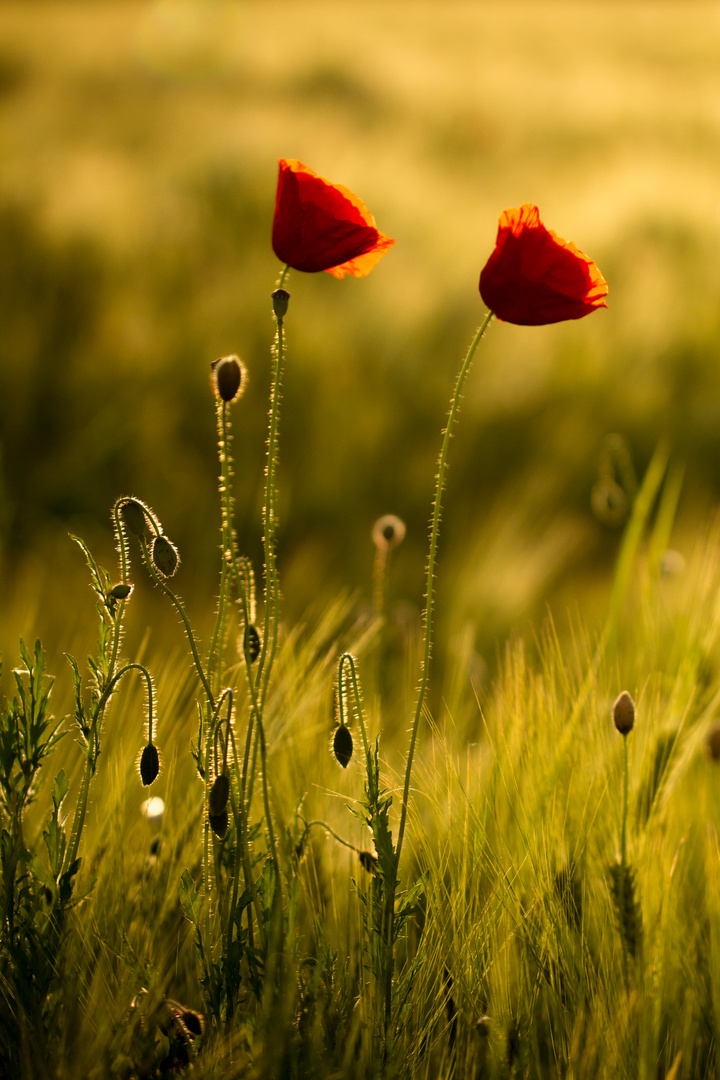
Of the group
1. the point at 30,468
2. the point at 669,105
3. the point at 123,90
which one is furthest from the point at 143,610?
the point at 669,105

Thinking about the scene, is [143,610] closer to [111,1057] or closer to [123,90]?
[111,1057]

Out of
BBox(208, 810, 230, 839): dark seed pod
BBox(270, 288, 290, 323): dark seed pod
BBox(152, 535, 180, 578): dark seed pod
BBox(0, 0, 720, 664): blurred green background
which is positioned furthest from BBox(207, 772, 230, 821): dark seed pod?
BBox(0, 0, 720, 664): blurred green background

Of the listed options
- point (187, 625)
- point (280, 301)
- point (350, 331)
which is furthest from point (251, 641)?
point (350, 331)

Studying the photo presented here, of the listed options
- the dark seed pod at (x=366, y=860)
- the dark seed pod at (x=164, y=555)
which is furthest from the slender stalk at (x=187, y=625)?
the dark seed pod at (x=366, y=860)

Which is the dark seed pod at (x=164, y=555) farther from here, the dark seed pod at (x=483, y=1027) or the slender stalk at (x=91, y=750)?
the dark seed pod at (x=483, y=1027)

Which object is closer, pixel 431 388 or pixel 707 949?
pixel 707 949

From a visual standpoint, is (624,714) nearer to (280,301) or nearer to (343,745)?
(343,745)
